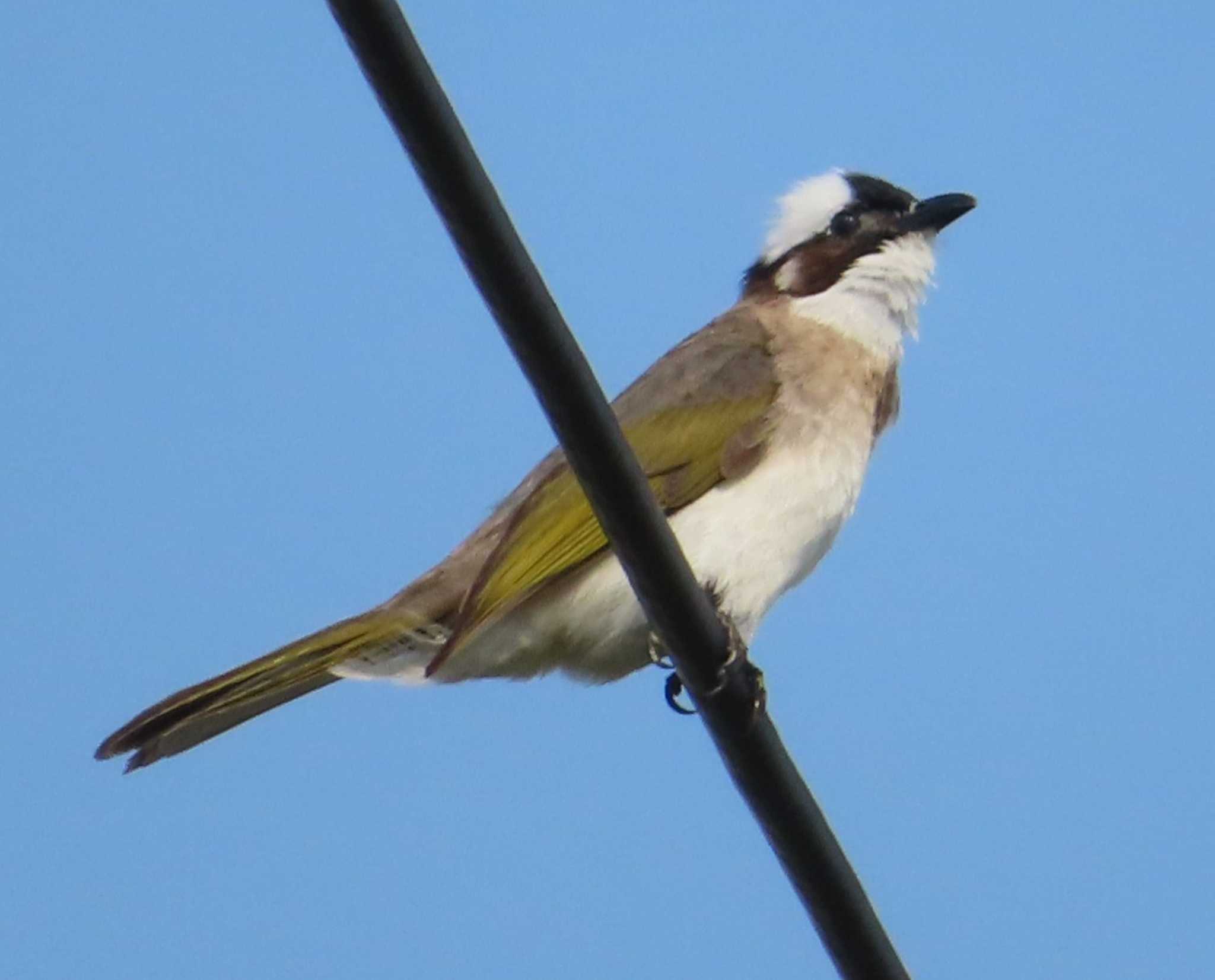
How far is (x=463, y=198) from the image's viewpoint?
10.6ft

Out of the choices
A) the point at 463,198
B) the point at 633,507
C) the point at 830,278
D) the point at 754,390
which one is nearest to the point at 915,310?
the point at 830,278

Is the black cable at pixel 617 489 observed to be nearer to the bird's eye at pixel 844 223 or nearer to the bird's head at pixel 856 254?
the bird's head at pixel 856 254

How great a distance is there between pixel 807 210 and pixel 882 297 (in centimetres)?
63

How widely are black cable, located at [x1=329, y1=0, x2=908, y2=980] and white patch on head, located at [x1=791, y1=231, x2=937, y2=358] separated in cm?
270

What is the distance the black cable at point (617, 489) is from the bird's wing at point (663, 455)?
1.35m

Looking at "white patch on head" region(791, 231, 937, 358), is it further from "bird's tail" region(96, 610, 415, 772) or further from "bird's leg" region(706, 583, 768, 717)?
"bird's leg" region(706, 583, 768, 717)

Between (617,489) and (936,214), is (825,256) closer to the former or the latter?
(936,214)

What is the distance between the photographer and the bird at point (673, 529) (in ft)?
19.4

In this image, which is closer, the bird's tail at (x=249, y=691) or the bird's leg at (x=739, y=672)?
the bird's leg at (x=739, y=672)

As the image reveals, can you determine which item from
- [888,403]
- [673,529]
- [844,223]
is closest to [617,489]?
[673,529]

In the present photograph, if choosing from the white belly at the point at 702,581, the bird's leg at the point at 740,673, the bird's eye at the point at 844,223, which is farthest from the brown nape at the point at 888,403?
the bird's leg at the point at 740,673

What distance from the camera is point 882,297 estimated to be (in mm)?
7371

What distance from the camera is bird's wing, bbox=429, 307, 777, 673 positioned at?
235 inches

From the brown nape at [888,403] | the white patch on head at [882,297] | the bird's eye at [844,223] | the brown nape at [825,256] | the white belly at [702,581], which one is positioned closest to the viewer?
the white belly at [702,581]
